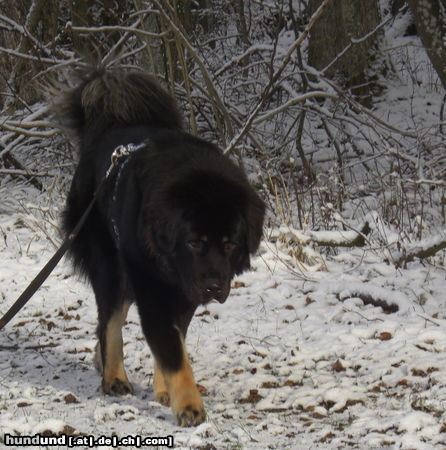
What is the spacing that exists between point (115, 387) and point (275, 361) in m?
0.99

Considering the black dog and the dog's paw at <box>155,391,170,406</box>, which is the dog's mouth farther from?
the dog's paw at <box>155,391,170,406</box>

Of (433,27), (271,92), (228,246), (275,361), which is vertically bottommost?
(275,361)

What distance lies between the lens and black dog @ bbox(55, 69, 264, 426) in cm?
371

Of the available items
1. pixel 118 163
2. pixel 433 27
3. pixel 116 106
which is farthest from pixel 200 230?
pixel 433 27

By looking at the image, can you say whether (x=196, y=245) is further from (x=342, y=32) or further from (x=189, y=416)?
(x=342, y=32)

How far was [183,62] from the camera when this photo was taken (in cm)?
722

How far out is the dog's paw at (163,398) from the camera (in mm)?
4057

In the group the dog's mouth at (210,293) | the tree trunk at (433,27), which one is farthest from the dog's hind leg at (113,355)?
the tree trunk at (433,27)

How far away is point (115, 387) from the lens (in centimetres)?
421

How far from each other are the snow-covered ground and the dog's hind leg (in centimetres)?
7

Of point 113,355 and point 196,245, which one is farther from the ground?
point 196,245

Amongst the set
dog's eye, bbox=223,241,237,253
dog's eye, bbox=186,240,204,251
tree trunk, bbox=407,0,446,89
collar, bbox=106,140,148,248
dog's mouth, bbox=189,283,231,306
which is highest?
tree trunk, bbox=407,0,446,89

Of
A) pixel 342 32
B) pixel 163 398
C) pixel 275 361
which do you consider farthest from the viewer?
pixel 342 32

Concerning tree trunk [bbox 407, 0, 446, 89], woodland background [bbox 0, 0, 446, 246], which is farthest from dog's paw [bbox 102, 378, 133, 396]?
tree trunk [bbox 407, 0, 446, 89]
